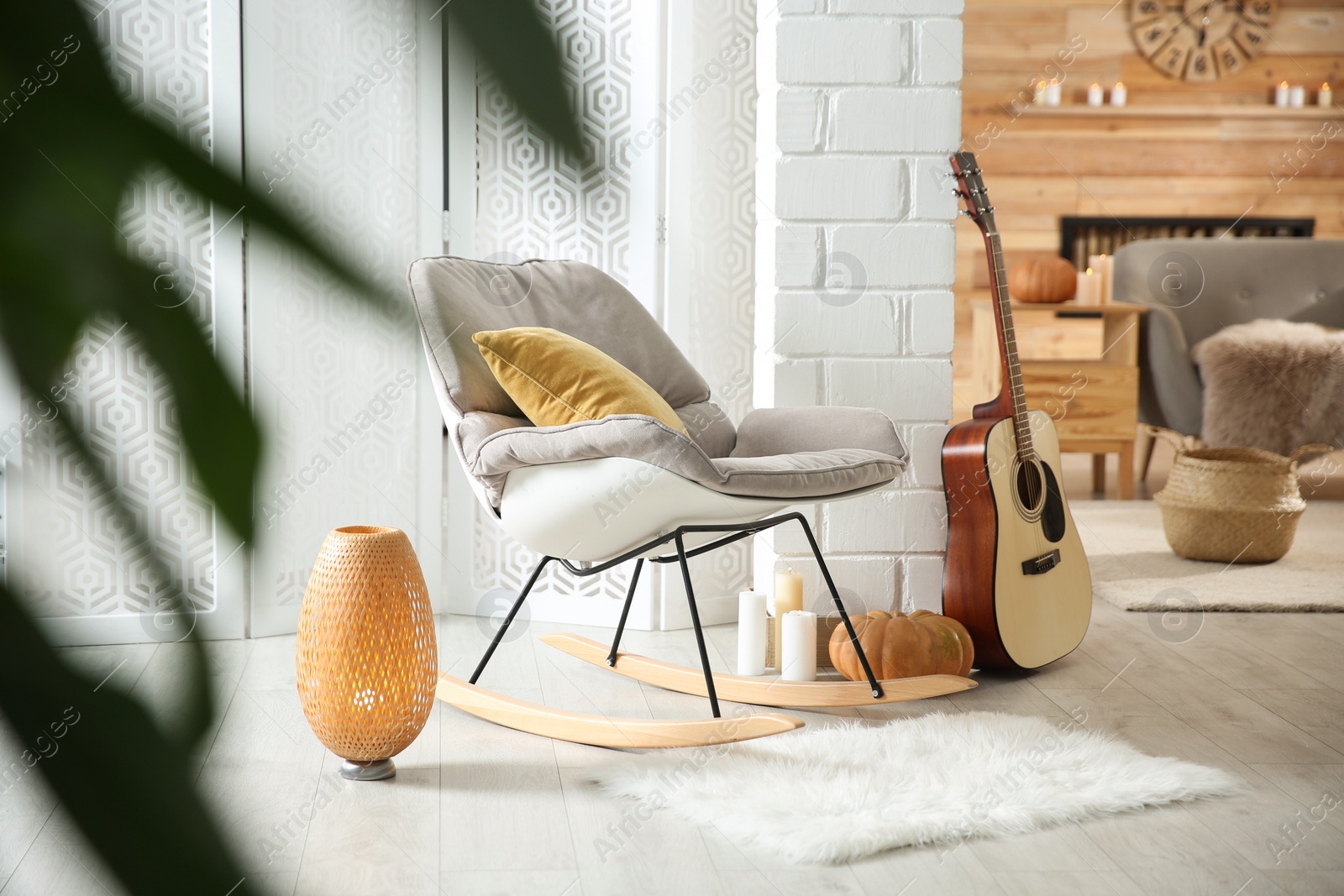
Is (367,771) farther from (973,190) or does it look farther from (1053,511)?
(973,190)

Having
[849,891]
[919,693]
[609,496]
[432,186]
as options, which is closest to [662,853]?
[849,891]

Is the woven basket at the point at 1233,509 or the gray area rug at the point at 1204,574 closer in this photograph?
the gray area rug at the point at 1204,574

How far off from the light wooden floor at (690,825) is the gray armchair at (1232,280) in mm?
2268

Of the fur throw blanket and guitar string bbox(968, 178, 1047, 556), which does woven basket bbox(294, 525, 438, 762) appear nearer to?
guitar string bbox(968, 178, 1047, 556)

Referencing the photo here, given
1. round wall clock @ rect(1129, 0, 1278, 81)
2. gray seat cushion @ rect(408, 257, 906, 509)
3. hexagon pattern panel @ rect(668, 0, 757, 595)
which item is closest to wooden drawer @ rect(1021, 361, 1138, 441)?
hexagon pattern panel @ rect(668, 0, 757, 595)

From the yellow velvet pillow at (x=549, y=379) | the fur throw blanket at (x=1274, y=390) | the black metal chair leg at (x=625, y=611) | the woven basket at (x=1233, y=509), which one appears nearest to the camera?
the yellow velvet pillow at (x=549, y=379)

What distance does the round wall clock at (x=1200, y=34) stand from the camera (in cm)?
575

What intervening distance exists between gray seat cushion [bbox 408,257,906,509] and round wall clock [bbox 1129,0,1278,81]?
456 centimetres

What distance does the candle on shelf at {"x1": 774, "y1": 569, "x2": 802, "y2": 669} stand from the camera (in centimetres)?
223

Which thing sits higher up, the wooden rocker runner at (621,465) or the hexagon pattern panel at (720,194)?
the hexagon pattern panel at (720,194)

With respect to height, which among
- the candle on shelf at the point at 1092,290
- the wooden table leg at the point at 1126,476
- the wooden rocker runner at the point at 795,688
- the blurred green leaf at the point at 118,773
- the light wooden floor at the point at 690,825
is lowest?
the light wooden floor at the point at 690,825

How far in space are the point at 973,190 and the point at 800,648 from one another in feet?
2.88

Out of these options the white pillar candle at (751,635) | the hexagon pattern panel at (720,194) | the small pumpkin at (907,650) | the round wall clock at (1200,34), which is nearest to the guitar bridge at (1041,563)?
the small pumpkin at (907,650)

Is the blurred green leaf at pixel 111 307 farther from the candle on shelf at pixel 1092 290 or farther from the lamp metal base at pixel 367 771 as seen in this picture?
the candle on shelf at pixel 1092 290
